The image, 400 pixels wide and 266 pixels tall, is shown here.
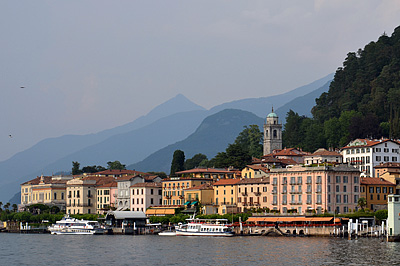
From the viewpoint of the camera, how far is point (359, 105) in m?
175

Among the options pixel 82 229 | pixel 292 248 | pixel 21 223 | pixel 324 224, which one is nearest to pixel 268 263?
pixel 292 248

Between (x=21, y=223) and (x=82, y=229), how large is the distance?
26776mm

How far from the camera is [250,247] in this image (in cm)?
9381

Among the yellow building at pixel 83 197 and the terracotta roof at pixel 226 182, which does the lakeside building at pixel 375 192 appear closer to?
the terracotta roof at pixel 226 182

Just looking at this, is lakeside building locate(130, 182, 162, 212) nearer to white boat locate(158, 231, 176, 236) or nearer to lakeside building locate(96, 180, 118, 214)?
lakeside building locate(96, 180, 118, 214)

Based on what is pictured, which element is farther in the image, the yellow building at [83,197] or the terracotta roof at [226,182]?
the yellow building at [83,197]

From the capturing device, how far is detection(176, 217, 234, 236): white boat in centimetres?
11881

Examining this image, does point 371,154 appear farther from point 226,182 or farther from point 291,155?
point 226,182

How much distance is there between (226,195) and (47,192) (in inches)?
2246

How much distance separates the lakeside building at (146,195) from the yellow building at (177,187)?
320cm

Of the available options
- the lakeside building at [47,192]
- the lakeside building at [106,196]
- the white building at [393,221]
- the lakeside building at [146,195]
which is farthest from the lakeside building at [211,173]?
the white building at [393,221]

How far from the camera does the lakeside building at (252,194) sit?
129m

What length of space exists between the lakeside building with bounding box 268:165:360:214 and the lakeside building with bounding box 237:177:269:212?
560cm

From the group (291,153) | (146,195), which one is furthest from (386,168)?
(146,195)
